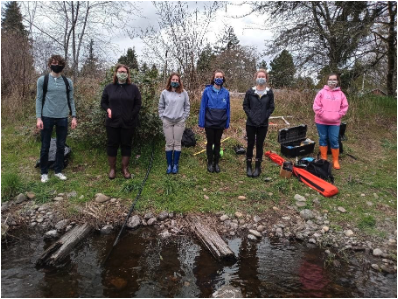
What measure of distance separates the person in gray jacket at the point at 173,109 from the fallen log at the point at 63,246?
1.93 meters

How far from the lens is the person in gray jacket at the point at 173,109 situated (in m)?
4.69

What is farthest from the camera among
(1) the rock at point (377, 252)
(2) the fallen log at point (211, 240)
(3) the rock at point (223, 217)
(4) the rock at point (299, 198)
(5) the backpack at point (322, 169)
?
(5) the backpack at point (322, 169)

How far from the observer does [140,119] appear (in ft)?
18.0

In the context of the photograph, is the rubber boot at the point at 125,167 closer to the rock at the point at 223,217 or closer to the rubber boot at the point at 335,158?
the rock at the point at 223,217

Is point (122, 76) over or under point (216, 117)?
over

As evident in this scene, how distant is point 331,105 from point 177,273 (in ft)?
13.3

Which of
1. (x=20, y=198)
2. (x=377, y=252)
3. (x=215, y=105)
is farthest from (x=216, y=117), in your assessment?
(x=20, y=198)

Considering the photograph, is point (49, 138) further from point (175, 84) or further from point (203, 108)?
point (203, 108)

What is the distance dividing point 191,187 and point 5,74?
6.79 m

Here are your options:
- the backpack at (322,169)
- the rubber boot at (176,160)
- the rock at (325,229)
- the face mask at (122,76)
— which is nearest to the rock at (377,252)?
the rock at (325,229)

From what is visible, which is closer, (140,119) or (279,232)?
(279,232)

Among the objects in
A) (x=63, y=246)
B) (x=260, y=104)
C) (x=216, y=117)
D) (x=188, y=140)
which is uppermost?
(x=260, y=104)

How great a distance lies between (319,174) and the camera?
499cm

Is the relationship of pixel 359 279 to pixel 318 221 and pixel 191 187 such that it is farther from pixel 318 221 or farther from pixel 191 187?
pixel 191 187
